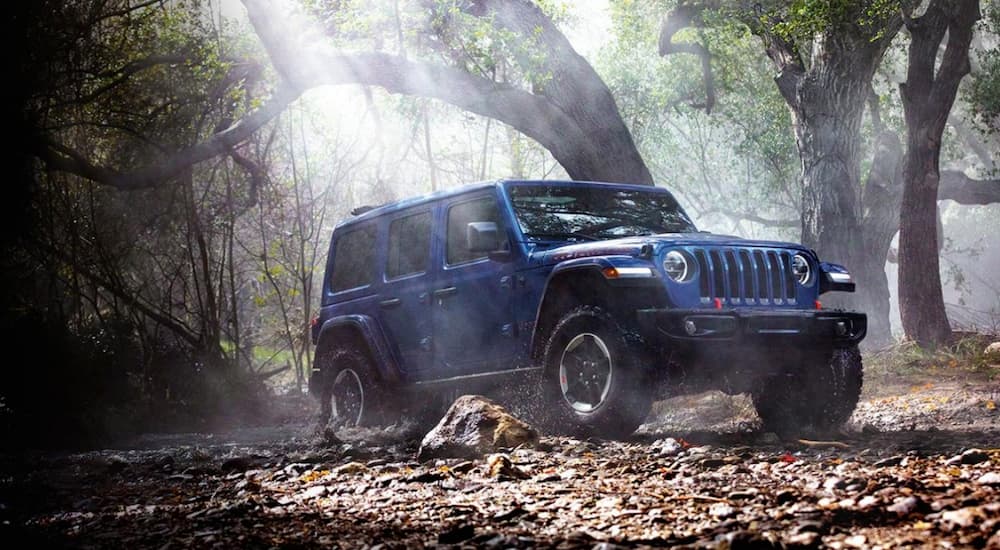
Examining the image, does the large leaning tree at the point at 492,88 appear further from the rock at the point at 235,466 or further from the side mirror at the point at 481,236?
the rock at the point at 235,466

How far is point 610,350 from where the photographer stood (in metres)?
6.62

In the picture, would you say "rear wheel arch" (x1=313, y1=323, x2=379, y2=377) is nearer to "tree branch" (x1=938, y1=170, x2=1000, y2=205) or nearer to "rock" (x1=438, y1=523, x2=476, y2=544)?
"rock" (x1=438, y1=523, x2=476, y2=544)

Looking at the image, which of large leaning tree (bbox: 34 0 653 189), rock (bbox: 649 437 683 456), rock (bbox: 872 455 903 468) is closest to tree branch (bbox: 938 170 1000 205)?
large leaning tree (bbox: 34 0 653 189)

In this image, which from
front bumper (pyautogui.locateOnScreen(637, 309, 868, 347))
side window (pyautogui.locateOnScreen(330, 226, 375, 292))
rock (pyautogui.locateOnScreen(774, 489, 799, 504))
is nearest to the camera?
rock (pyautogui.locateOnScreen(774, 489, 799, 504))

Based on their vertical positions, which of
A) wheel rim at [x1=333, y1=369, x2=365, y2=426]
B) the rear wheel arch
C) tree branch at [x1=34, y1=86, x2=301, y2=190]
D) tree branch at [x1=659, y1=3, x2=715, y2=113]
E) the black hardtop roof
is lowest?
wheel rim at [x1=333, y1=369, x2=365, y2=426]

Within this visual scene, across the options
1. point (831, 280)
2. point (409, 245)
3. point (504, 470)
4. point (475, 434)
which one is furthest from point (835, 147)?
point (504, 470)

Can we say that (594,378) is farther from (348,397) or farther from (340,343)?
(340,343)

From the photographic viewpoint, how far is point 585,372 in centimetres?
689

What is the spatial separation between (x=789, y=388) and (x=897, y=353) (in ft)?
18.8

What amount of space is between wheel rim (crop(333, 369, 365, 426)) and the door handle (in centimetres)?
134

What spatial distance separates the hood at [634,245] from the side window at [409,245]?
1.40 metres

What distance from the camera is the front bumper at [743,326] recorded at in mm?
6484

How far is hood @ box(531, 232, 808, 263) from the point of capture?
6.75 m

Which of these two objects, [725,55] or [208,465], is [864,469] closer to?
[208,465]
